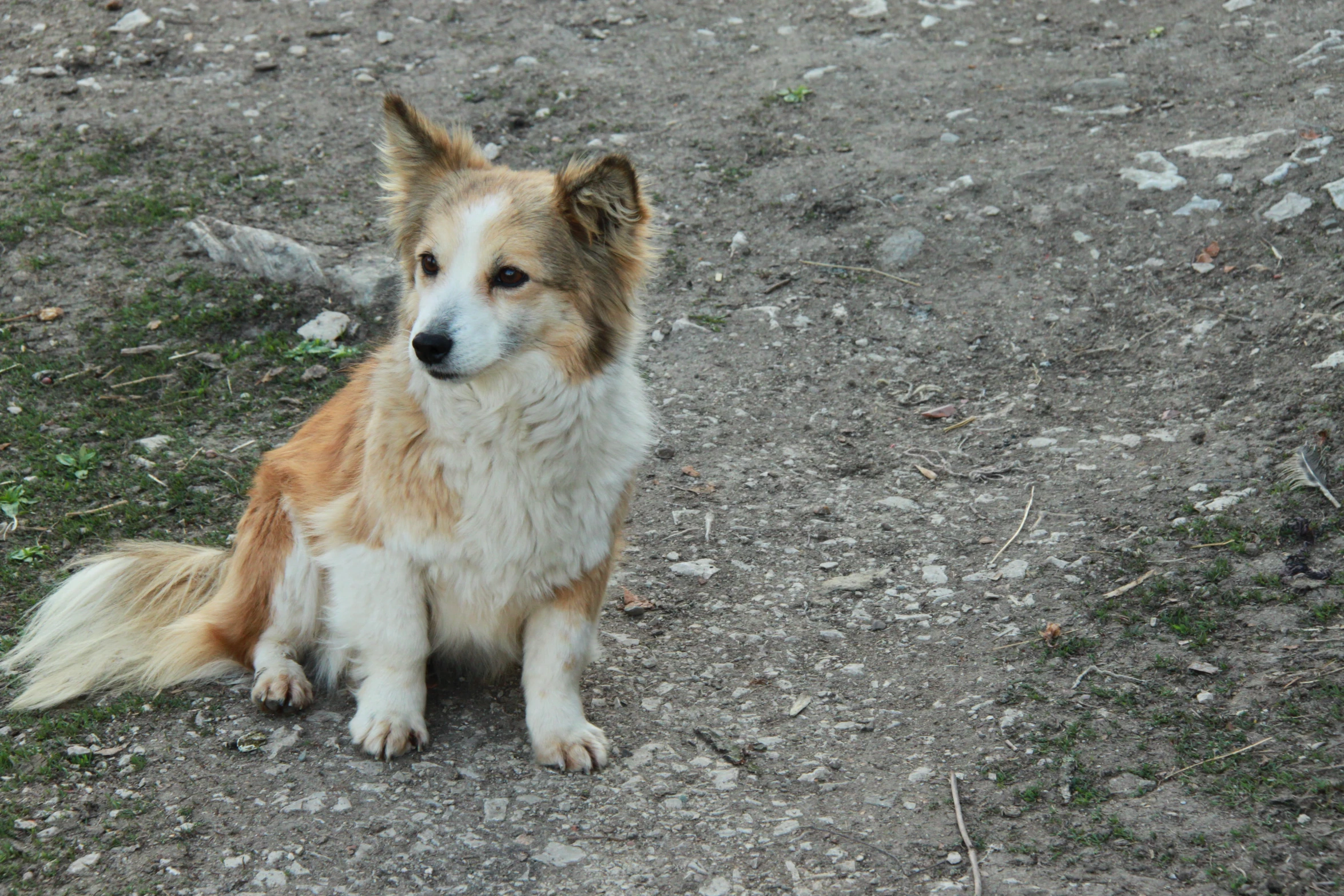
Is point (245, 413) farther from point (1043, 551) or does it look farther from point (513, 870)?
point (1043, 551)

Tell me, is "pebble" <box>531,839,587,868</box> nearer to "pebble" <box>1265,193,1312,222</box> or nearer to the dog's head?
the dog's head

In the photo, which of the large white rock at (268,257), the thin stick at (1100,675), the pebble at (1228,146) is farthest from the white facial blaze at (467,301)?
the pebble at (1228,146)

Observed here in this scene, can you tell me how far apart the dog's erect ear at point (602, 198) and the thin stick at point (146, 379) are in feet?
8.92

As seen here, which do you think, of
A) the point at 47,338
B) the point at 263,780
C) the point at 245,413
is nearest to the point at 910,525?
the point at 263,780

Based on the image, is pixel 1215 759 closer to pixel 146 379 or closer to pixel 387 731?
pixel 387 731

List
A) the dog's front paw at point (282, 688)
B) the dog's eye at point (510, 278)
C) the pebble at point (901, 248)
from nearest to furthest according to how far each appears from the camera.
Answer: the dog's eye at point (510, 278) → the dog's front paw at point (282, 688) → the pebble at point (901, 248)

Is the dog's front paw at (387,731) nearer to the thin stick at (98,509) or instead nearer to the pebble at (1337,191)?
the thin stick at (98,509)

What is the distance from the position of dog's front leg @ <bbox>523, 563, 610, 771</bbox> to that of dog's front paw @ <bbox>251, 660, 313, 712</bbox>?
2.31 ft

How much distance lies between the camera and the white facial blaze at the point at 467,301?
2949 mm

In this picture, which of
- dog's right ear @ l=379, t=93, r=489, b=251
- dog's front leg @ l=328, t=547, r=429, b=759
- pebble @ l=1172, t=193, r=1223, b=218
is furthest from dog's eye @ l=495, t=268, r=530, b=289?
pebble @ l=1172, t=193, r=1223, b=218

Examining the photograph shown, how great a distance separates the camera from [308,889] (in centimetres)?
271

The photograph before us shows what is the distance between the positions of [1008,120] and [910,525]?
319 centimetres

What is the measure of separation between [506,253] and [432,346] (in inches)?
14.6

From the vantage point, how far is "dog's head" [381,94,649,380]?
3014mm
